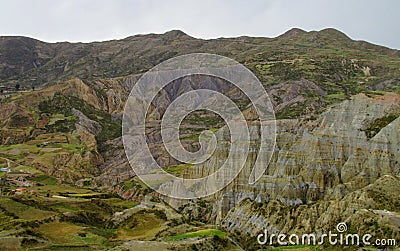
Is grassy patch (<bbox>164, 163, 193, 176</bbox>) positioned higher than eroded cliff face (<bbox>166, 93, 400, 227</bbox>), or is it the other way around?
eroded cliff face (<bbox>166, 93, 400, 227</bbox>)

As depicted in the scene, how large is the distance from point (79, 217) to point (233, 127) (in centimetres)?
2333

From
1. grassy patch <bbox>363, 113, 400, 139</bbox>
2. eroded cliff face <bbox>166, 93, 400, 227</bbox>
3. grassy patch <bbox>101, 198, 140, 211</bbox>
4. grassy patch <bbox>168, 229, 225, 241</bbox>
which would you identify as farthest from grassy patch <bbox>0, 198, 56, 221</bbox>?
grassy patch <bbox>363, 113, 400, 139</bbox>

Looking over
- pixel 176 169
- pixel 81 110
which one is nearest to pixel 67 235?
pixel 176 169

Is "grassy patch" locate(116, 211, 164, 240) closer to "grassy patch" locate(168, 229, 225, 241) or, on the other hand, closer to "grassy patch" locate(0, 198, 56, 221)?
"grassy patch" locate(168, 229, 225, 241)

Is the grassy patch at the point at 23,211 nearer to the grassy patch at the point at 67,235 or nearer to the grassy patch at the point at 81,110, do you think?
the grassy patch at the point at 67,235

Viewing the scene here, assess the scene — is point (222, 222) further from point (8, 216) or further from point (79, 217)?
point (8, 216)

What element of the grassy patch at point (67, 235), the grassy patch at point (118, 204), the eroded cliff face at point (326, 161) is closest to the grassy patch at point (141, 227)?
the grassy patch at point (67, 235)

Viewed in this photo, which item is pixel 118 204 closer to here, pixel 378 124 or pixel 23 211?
pixel 23 211

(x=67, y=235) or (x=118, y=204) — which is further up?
(x=67, y=235)

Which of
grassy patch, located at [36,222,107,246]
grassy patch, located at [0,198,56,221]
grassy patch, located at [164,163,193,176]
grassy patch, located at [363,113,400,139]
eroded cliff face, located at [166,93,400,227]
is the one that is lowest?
grassy patch, located at [36,222,107,246]

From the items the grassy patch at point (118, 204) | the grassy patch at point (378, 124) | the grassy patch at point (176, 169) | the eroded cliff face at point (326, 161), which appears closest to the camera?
the eroded cliff face at point (326, 161)

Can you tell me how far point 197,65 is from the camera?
595ft

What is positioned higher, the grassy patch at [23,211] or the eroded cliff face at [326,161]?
the eroded cliff face at [326,161]

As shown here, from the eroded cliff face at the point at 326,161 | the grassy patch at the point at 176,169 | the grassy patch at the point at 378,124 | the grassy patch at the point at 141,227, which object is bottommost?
the grassy patch at the point at 141,227
